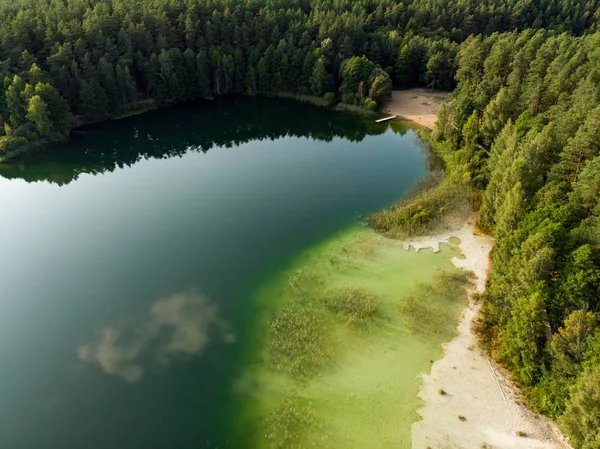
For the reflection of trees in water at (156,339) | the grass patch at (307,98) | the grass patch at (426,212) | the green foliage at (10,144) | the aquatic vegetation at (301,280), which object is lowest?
the reflection of trees in water at (156,339)

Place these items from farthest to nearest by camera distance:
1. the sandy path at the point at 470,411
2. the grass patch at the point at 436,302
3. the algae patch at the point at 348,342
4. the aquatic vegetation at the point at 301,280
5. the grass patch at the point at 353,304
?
the aquatic vegetation at the point at 301,280 → the grass patch at the point at 353,304 → the grass patch at the point at 436,302 → the algae patch at the point at 348,342 → the sandy path at the point at 470,411

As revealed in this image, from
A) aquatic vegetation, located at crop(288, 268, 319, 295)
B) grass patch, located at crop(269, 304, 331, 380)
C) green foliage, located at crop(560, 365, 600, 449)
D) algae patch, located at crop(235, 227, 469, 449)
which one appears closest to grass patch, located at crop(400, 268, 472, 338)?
algae patch, located at crop(235, 227, 469, 449)

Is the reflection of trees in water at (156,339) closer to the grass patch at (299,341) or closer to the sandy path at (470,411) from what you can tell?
the grass patch at (299,341)

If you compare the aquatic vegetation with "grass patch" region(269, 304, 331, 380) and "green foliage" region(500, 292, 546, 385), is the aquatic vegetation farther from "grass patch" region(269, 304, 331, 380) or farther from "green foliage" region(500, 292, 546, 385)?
"green foliage" region(500, 292, 546, 385)

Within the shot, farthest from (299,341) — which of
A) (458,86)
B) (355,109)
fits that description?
(458,86)

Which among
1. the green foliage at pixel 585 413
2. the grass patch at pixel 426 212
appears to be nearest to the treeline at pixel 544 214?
the green foliage at pixel 585 413

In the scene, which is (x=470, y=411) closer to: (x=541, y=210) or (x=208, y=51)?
(x=541, y=210)

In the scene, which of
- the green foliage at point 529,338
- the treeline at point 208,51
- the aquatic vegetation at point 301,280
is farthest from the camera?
the treeline at point 208,51
